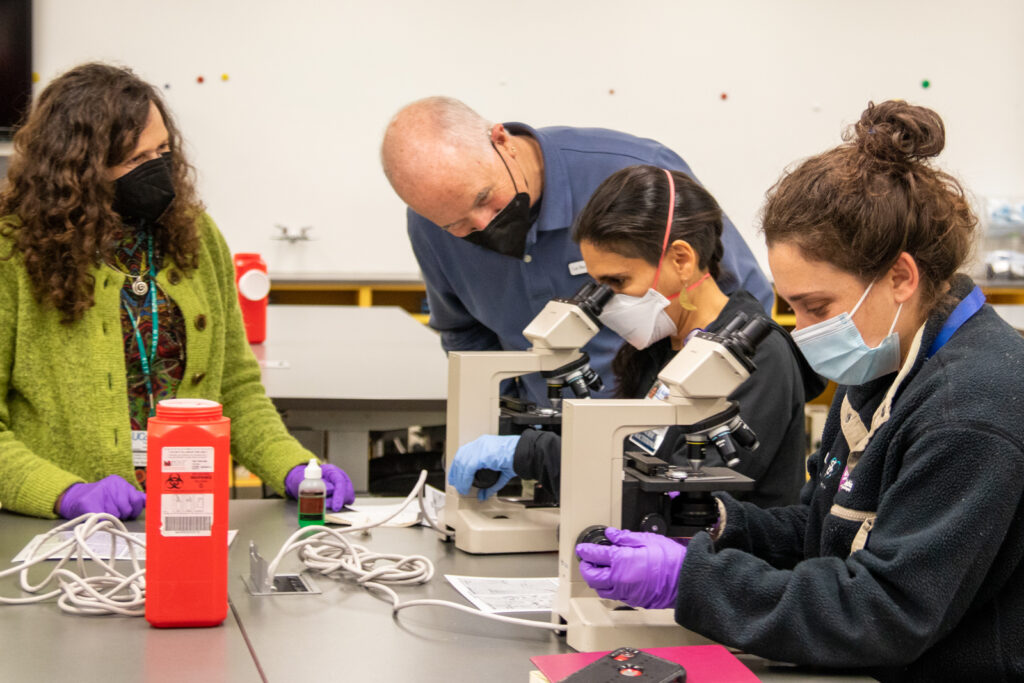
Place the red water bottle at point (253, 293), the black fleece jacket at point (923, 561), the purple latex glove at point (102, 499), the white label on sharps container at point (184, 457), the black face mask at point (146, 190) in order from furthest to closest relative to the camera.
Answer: the red water bottle at point (253, 293) → the black face mask at point (146, 190) → the purple latex glove at point (102, 499) → the white label on sharps container at point (184, 457) → the black fleece jacket at point (923, 561)

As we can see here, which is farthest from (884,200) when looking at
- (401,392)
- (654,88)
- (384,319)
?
(654,88)

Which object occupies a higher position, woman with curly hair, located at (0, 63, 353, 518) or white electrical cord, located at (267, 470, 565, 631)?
woman with curly hair, located at (0, 63, 353, 518)

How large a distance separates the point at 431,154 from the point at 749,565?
124 centimetres

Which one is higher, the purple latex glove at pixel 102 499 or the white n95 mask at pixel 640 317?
the white n95 mask at pixel 640 317

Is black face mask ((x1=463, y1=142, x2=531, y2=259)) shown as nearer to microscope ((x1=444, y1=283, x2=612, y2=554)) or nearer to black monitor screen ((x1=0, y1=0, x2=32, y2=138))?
microscope ((x1=444, y1=283, x2=612, y2=554))

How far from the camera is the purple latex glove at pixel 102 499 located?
169 centimetres

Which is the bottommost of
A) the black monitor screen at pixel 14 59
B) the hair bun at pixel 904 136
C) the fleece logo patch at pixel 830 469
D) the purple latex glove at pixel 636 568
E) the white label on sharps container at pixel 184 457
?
the purple latex glove at pixel 636 568

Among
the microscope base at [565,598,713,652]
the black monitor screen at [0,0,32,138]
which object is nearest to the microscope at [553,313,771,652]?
the microscope base at [565,598,713,652]

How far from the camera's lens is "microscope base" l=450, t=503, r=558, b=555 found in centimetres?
160

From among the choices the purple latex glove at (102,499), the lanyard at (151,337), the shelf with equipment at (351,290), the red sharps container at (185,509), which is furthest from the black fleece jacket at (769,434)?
the shelf with equipment at (351,290)

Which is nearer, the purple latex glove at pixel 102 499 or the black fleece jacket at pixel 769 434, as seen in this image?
the black fleece jacket at pixel 769 434

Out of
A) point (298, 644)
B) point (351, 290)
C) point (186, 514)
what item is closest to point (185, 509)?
point (186, 514)

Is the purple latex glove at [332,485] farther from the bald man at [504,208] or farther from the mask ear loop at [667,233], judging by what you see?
the mask ear loop at [667,233]

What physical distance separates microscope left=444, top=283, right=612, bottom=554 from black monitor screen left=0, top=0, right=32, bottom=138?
4.48m
